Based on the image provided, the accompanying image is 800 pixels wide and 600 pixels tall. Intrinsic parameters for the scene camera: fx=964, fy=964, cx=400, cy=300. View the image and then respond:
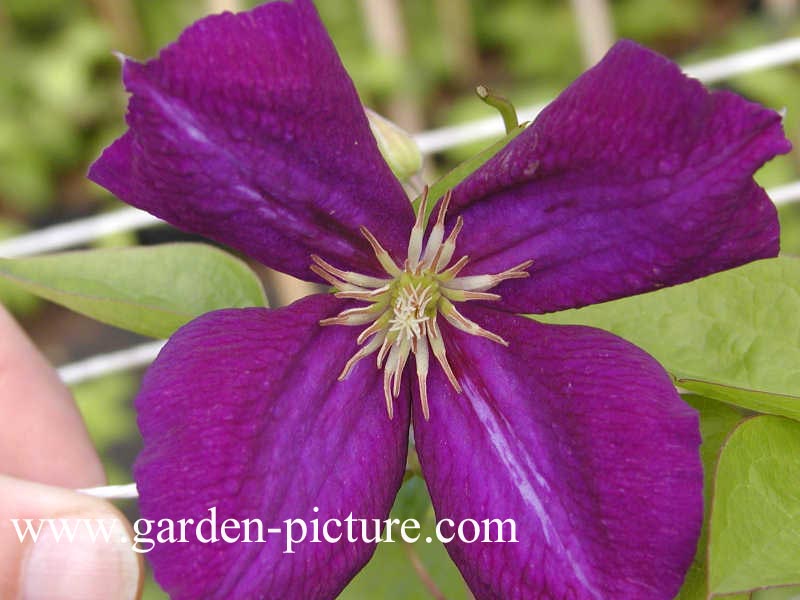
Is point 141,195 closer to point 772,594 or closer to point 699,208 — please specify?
point 699,208

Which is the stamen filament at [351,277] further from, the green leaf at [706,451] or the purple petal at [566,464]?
the green leaf at [706,451]

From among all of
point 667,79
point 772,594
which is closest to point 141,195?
point 667,79

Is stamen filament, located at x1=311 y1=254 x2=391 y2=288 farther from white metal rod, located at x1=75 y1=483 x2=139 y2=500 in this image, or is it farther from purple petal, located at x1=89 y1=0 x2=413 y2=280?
white metal rod, located at x1=75 y1=483 x2=139 y2=500

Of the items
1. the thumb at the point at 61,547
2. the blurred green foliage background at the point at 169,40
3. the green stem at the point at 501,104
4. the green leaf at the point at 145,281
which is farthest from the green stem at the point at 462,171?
the blurred green foliage background at the point at 169,40

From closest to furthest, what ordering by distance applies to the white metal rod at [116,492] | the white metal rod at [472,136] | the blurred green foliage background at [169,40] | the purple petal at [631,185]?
1. the purple petal at [631,185]
2. the white metal rod at [116,492]
3. the white metal rod at [472,136]
4. the blurred green foliage background at [169,40]

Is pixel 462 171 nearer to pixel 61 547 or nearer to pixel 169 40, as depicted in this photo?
pixel 61 547

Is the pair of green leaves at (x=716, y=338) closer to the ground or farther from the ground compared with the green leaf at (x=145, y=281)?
closer to the ground
